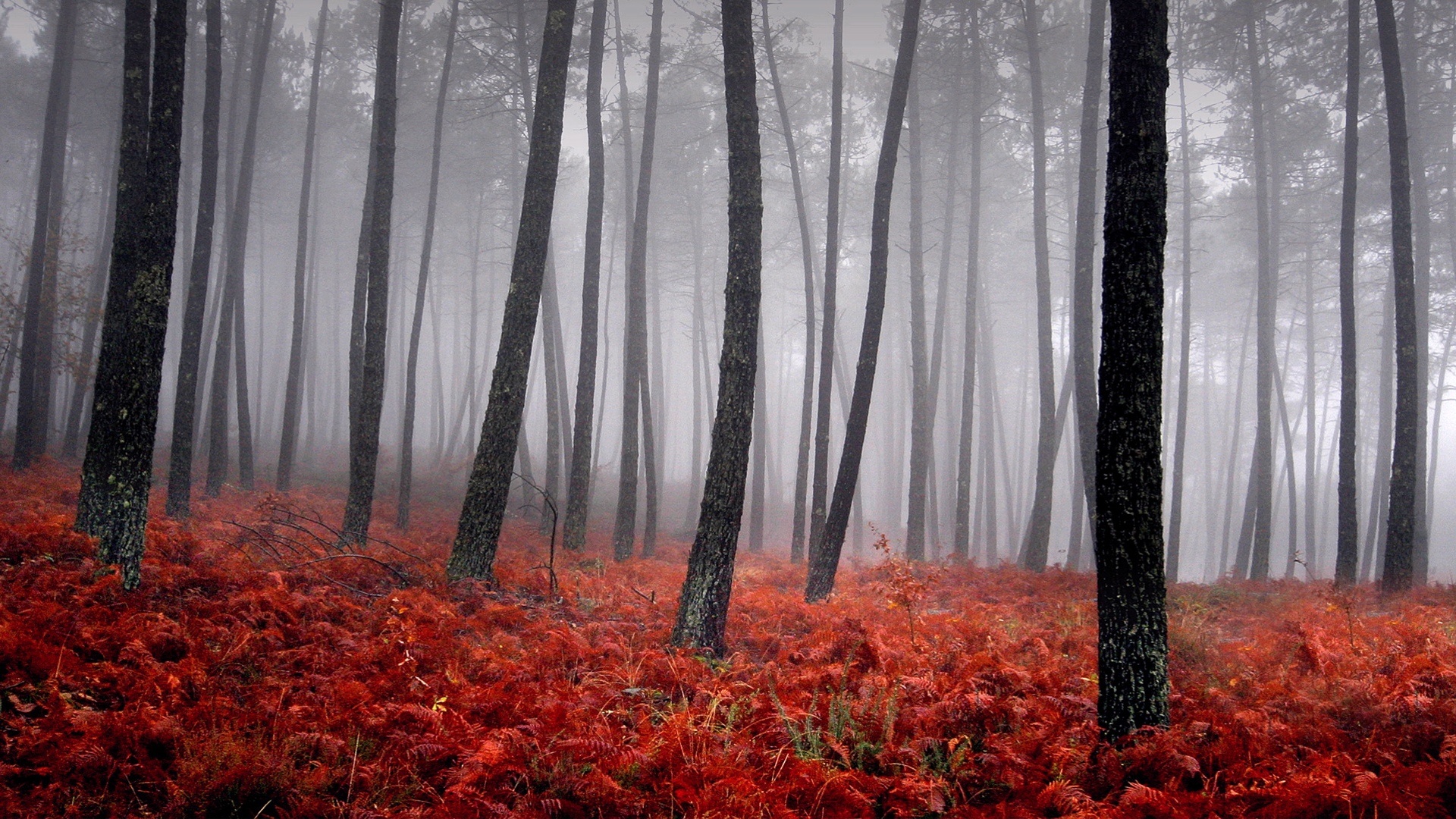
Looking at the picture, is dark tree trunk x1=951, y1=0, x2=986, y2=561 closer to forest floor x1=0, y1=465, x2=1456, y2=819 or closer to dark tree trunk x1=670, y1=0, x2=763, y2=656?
forest floor x1=0, y1=465, x2=1456, y2=819

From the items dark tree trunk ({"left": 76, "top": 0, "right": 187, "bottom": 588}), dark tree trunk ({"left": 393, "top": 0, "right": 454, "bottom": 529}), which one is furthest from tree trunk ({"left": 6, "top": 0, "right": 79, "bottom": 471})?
dark tree trunk ({"left": 76, "top": 0, "right": 187, "bottom": 588})

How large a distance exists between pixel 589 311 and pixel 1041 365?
10.3 m

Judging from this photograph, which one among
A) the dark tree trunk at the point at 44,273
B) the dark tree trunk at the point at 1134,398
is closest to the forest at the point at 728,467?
the dark tree trunk at the point at 1134,398

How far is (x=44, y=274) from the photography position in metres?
16.1

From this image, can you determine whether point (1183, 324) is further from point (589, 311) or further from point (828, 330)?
point (589, 311)

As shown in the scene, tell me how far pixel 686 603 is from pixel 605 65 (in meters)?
14.7

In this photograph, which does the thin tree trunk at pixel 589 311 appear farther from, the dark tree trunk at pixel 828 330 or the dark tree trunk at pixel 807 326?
the dark tree trunk at pixel 828 330

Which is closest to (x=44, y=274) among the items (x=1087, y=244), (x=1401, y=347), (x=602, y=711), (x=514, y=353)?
(x=514, y=353)

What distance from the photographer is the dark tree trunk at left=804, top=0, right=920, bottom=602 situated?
10.5 metres

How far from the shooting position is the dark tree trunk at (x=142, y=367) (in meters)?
6.57

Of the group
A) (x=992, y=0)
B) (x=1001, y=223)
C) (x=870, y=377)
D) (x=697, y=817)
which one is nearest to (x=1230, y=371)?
(x=1001, y=223)

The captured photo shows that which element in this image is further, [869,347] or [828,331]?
[828,331]

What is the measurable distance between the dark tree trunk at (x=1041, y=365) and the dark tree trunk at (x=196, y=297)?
16336 mm

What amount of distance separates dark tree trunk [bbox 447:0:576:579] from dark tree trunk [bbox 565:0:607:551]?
4.56 metres
